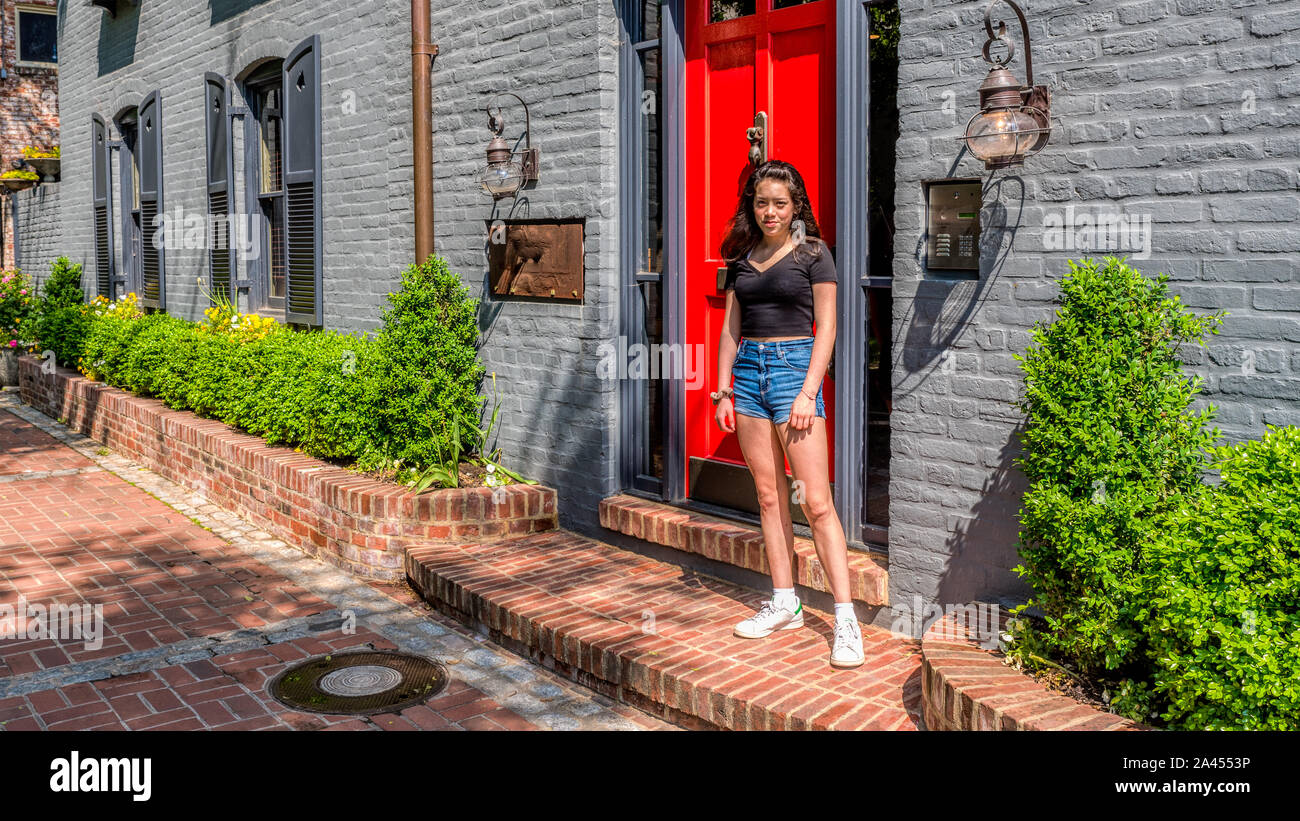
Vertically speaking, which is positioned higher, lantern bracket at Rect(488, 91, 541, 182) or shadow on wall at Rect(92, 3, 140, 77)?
shadow on wall at Rect(92, 3, 140, 77)

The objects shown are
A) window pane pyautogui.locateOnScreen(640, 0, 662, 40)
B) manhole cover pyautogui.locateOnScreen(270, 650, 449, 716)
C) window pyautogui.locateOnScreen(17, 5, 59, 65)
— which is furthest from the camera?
window pyautogui.locateOnScreen(17, 5, 59, 65)

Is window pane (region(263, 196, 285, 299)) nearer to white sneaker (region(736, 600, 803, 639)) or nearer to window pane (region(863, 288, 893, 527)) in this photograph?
window pane (region(863, 288, 893, 527))

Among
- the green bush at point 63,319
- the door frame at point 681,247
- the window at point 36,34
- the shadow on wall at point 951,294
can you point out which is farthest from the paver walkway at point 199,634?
the window at point 36,34

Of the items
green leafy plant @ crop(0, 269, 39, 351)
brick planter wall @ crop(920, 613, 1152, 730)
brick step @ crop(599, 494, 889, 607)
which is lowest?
brick planter wall @ crop(920, 613, 1152, 730)

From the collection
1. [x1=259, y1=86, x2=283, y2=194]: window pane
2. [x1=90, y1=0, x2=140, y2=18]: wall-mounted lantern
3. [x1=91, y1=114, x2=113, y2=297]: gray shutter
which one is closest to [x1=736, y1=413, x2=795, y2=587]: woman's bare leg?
[x1=259, y1=86, x2=283, y2=194]: window pane

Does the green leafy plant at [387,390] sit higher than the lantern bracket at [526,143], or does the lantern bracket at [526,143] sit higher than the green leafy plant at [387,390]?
the lantern bracket at [526,143]

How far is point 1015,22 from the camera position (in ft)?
13.7

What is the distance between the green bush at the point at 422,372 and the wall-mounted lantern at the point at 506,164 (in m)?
0.71

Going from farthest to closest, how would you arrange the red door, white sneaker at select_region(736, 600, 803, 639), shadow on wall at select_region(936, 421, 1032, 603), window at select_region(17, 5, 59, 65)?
window at select_region(17, 5, 59, 65) < the red door < white sneaker at select_region(736, 600, 803, 639) < shadow on wall at select_region(936, 421, 1032, 603)

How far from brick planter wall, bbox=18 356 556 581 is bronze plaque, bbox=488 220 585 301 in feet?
3.95

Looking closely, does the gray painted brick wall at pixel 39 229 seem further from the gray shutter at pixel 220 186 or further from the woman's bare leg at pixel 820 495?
the woman's bare leg at pixel 820 495

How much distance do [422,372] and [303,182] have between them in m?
3.34

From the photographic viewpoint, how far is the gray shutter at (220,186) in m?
10.4

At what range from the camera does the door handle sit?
17.4 ft
